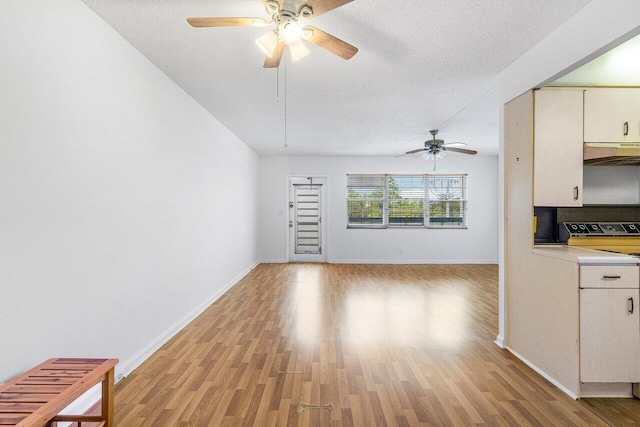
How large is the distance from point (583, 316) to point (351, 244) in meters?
5.63

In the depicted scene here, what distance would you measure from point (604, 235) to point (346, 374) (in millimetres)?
2729

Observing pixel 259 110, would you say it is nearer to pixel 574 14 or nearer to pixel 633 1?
pixel 574 14

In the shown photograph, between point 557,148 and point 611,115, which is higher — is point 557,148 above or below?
below

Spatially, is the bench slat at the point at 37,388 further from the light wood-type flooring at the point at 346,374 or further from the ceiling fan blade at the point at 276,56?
the ceiling fan blade at the point at 276,56

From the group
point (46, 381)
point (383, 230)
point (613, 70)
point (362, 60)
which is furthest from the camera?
point (383, 230)

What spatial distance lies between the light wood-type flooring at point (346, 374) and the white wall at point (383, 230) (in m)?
3.27

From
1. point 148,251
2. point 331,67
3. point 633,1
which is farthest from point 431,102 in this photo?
point 148,251

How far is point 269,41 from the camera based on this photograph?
1.94 metres

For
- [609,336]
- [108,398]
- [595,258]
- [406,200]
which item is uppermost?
[406,200]

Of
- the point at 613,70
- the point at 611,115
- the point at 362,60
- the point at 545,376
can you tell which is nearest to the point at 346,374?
the point at 545,376

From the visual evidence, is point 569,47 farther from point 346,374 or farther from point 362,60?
point 346,374

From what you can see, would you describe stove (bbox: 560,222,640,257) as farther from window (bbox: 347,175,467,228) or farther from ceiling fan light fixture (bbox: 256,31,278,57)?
window (bbox: 347,175,467,228)

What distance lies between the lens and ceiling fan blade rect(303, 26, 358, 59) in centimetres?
186

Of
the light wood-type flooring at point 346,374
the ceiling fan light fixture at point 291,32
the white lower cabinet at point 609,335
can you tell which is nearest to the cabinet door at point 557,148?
the white lower cabinet at point 609,335
